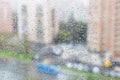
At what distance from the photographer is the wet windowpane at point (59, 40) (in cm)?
96

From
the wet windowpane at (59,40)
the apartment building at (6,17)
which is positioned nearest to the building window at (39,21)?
the wet windowpane at (59,40)

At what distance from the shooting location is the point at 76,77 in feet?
3.54

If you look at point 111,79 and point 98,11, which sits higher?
point 98,11

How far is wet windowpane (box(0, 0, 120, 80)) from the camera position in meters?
0.96

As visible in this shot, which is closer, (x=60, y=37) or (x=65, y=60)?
(x=60, y=37)

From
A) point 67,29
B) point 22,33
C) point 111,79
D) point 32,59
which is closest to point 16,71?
point 32,59

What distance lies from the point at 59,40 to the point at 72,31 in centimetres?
6

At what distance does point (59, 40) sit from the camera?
1.01 meters

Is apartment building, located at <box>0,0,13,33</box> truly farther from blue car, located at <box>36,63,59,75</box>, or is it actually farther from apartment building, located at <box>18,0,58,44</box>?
blue car, located at <box>36,63,59,75</box>

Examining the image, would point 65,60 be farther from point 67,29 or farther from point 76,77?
point 67,29

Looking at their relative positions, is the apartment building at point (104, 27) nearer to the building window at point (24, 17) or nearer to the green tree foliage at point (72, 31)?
the green tree foliage at point (72, 31)

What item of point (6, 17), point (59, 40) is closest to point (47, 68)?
point (59, 40)

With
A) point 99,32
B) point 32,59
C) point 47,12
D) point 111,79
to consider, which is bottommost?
point 111,79

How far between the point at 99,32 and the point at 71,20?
224 mm
